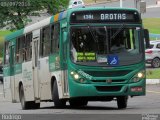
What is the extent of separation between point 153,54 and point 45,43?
74.3 feet

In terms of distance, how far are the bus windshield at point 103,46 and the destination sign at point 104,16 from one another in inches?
Answer: 9.3

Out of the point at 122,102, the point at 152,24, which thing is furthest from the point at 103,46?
the point at 152,24

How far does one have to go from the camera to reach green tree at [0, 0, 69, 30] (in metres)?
61.9

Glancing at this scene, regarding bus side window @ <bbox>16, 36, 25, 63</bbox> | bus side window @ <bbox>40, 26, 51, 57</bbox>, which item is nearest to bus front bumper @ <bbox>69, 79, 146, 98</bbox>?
bus side window @ <bbox>40, 26, 51, 57</bbox>

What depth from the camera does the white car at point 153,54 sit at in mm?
42594

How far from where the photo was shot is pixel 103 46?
18797 mm

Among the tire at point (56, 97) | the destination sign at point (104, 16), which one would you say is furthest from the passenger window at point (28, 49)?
the destination sign at point (104, 16)

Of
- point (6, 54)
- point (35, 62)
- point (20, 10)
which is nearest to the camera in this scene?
point (35, 62)

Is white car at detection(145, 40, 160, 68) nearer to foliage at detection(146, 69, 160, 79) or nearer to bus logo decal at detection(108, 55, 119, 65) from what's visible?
foliage at detection(146, 69, 160, 79)

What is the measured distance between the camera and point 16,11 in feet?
206

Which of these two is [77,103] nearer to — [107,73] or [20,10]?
[107,73]

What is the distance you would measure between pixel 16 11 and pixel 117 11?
44.3 metres

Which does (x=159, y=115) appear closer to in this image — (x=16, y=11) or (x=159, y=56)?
(x=159, y=56)

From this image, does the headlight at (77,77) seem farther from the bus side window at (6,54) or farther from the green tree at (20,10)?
the green tree at (20,10)
